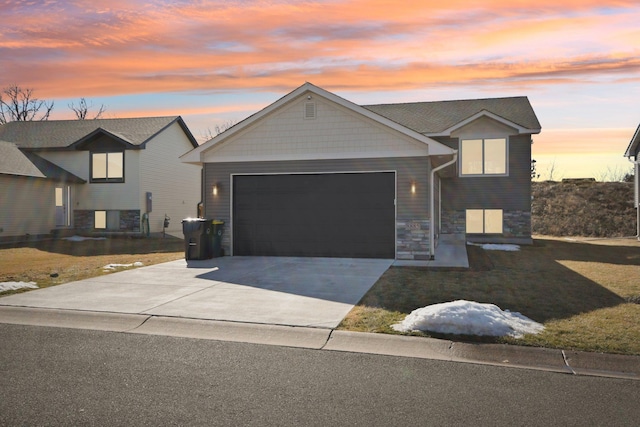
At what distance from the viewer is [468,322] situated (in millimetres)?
7008

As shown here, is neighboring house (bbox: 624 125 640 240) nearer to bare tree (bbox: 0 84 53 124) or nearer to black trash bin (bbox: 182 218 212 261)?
black trash bin (bbox: 182 218 212 261)

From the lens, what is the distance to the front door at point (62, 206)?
29.0 metres

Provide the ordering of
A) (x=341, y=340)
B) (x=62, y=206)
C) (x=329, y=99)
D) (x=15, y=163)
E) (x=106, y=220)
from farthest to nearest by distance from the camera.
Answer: (x=62, y=206)
(x=106, y=220)
(x=15, y=163)
(x=329, y=99)
(x=341, y=340)

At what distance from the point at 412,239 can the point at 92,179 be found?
2048 cm

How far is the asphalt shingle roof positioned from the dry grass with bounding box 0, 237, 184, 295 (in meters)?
6.20

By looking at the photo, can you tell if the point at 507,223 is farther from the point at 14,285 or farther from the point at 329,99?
the point at 14,285

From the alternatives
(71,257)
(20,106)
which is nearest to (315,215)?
(71,257)

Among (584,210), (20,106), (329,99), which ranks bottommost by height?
(584,210)

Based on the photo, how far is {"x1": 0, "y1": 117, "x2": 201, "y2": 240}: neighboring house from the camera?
26930mm

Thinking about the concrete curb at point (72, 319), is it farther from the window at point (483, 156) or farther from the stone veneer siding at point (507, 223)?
the window at point (483, 156)

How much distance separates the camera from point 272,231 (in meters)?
17.0

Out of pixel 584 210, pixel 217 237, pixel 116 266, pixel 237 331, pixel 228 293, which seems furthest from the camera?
pixel 584 210

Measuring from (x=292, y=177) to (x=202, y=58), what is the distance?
15.1 ft

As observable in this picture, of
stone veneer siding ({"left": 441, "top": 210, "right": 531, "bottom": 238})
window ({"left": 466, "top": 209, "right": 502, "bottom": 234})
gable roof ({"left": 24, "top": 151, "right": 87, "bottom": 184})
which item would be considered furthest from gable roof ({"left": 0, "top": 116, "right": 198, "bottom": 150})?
window ({"left": 466, "top": 209, "right": 502, "bottom": 234})
